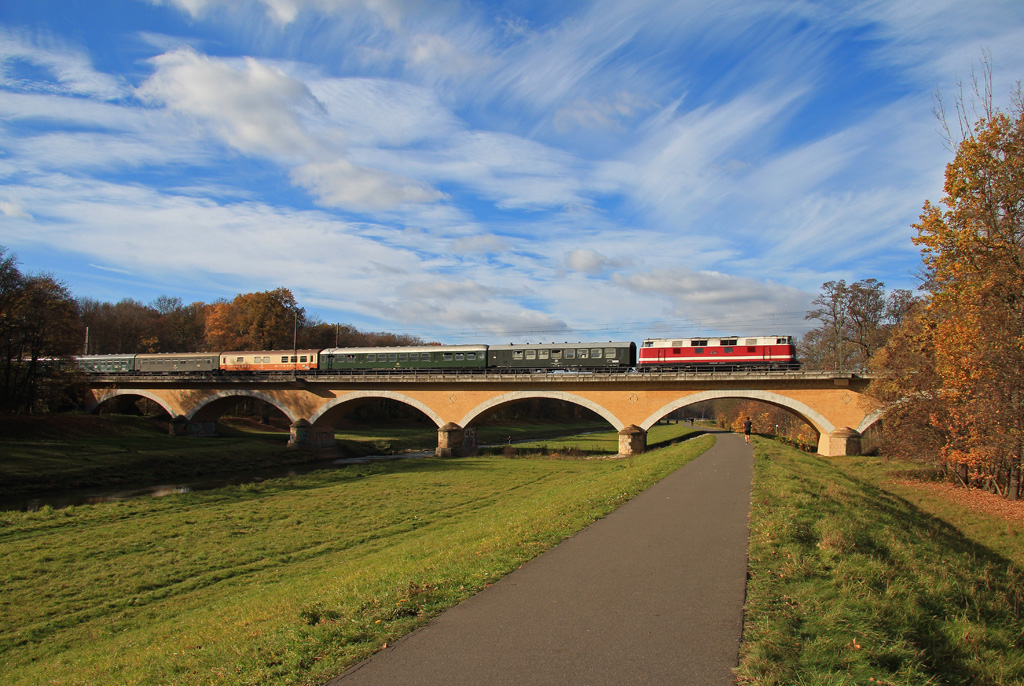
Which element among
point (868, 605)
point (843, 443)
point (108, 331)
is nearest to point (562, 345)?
point (843, 443)

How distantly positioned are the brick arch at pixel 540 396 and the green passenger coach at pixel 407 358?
3244 millimetres

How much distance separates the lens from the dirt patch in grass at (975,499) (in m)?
18.4

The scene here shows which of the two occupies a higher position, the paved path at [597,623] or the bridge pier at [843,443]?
the paved path at [597,623]

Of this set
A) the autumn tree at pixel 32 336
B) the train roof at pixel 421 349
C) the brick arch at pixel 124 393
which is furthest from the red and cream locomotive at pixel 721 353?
the brick arch at pixel 124 393

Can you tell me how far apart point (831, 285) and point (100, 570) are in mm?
49240

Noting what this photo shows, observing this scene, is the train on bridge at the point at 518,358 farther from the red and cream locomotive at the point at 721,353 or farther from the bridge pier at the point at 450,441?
the bridge pier at the point at 450,441

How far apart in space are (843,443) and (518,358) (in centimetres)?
2181

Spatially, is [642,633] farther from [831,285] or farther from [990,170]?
[831,285]

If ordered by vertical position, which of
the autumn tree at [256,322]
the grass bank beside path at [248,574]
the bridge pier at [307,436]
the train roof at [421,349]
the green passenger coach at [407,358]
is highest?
the autumn tree at [256,322]

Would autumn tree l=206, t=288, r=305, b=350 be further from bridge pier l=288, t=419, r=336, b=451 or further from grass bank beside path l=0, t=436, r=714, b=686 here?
grass bank beside path l=0, t=436, r=714, b=686

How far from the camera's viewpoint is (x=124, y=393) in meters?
58.8

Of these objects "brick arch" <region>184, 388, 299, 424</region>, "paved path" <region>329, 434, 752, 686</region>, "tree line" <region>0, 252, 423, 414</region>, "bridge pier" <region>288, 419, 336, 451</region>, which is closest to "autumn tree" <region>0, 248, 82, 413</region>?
"tree line" <region>0, 252, 423, 414</region>

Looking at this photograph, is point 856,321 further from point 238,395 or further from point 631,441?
point 238,395

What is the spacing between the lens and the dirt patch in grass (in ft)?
60.4
